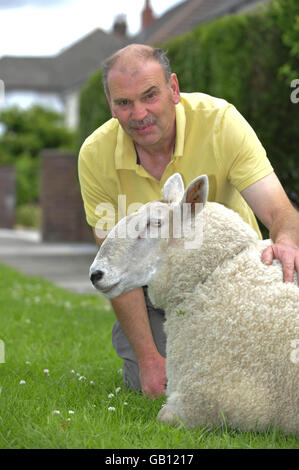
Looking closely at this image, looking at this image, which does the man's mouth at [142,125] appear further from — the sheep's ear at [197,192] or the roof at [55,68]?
the roof at [55,68]

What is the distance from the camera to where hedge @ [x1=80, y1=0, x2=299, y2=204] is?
9.12 m

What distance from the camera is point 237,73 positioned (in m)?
9.61

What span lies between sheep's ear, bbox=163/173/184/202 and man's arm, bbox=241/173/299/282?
457 mm

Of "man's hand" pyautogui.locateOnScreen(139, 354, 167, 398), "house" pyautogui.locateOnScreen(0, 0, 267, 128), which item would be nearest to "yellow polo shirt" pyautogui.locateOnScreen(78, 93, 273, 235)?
"man's hand" pyautogui.locateOnScreen(139, 354, 167, 398)

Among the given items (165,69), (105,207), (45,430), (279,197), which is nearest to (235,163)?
(279,197)

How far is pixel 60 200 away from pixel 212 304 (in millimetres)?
16994

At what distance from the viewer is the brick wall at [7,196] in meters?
28.4

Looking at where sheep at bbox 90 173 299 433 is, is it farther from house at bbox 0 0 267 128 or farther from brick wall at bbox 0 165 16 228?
house at bbox 0 0 267 128

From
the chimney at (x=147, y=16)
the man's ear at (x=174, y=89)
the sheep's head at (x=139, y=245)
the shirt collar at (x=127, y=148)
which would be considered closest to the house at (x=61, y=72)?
the chimney at (x=147, y=16)

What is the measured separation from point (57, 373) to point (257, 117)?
587 centimetres

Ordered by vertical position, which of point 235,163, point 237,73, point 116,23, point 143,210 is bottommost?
point 143,210

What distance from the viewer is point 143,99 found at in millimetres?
3463

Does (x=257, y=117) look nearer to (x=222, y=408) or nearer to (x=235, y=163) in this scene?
(x=235, y=163)

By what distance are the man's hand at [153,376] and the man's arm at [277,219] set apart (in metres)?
1.11
